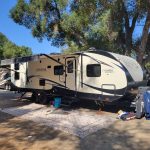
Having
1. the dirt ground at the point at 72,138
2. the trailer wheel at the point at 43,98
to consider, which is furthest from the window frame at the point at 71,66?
the dirt ground at the point at 72,138

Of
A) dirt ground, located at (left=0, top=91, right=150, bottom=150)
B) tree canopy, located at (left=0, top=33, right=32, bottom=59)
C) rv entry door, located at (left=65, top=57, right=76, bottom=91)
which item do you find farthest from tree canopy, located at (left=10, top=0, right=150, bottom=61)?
tree canopy, located at (left=0, top=33, right=32, bottom=59)

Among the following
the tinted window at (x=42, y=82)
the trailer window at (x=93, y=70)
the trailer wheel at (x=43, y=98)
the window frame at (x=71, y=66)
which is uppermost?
the window frame at (x=71, y=66)

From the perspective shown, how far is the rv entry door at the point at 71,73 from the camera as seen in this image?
14.5 meters

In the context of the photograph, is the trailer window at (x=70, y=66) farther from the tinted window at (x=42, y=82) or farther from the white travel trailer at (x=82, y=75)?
the tinted window at (x=42, y=82)

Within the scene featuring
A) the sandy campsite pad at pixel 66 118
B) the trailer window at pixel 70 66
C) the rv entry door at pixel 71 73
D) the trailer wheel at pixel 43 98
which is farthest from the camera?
the trailer wheel at pixel 43 98

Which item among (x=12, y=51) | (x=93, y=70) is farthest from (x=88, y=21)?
(x=12, y=51)

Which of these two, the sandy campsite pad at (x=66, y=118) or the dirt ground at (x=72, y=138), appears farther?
the sandy campsite pad at (x=66, y=118)

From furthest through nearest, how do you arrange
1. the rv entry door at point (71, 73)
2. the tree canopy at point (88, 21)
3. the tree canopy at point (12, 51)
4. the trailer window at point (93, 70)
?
Result: 1. the tree canopy at point (12, 51)
2. the tree canopy at point (88, 21)
3. the rv entry door at point (71, 73)
4. the trailer window at point (93, 70)

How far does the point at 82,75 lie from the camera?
557 inches

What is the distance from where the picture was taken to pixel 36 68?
1681 cm

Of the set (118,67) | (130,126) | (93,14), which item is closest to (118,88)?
(118,67)

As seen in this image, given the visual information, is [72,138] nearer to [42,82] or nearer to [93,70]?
[93,70]

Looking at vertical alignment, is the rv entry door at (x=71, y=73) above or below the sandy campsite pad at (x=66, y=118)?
above

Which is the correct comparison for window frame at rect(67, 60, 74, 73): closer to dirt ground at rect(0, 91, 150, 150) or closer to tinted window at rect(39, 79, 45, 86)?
tinted window at rect(39, 79, 45, 86)
